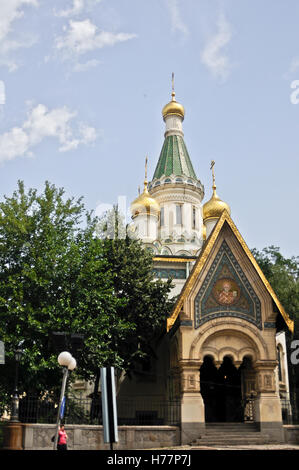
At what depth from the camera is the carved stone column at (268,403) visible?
18.0 m

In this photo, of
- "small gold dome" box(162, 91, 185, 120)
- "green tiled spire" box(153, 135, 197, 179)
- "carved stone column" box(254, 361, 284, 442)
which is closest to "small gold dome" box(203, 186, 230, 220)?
"green tiled spire" box(153, 135, 197, 179)

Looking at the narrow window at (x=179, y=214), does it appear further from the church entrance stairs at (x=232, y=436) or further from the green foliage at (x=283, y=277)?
the church entrance stairs at (x=232, y=436)

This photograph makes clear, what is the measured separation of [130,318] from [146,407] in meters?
5.57

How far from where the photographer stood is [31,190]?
2077cm

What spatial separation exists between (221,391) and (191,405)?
567 cm

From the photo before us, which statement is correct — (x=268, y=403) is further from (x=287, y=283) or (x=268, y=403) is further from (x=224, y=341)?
(x=287, y=283)

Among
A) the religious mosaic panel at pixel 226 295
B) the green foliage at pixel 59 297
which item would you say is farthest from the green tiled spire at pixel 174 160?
the religious mosaic panel at pixel 226 295

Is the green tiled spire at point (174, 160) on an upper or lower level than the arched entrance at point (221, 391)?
upper

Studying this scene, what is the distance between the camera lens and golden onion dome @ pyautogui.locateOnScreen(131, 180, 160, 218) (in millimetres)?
35000

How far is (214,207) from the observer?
110 feet

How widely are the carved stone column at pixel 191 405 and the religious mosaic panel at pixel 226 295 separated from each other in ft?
5.32
